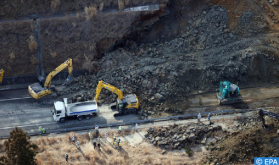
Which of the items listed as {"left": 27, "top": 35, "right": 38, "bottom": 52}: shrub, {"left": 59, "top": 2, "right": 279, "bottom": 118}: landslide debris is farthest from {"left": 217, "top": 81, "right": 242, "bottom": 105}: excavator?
{"left": 27, "top": 35, "right": 38, "bottom": 52}: shrub

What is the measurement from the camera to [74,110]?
97.9 feet

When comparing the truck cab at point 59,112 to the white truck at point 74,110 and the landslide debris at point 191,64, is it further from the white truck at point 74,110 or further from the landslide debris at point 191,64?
the landslide debris at point 191,64

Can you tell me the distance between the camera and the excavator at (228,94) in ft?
102

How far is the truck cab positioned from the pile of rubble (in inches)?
311

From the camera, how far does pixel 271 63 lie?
34.2 meters

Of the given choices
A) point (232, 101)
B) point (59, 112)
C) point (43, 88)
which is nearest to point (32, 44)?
point (43, 88)

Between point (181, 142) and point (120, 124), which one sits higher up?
point (120, 124)

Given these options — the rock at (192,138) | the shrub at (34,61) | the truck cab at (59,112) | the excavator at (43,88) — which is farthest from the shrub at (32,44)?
the rock at (192,138)

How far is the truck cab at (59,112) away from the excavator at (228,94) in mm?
15151

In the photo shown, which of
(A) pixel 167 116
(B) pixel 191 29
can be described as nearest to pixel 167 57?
(B) pixel 191 29

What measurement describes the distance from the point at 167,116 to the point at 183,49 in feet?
30.7

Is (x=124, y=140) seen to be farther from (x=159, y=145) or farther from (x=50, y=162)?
(x=50, y=162)

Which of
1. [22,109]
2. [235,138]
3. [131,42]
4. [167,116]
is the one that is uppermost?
[131,42]

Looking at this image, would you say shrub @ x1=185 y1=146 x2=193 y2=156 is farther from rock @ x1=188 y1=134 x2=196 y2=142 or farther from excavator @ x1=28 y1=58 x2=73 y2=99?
excavator @ x1=28 y1=58 x2=73 y2=99
